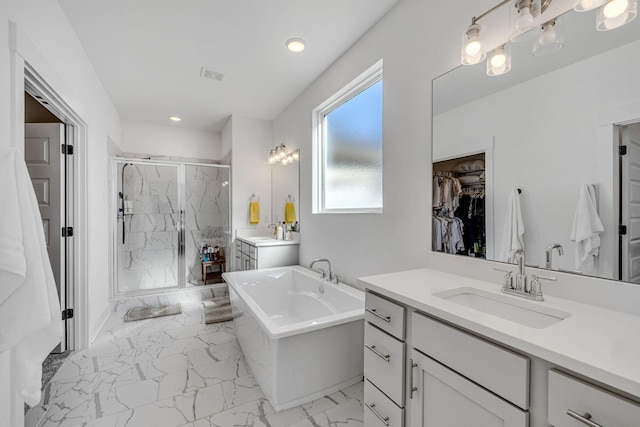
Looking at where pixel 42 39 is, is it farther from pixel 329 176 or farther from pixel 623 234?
pixel 623 234

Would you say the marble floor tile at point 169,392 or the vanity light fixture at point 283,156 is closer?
the marble floor tile at point 169,392

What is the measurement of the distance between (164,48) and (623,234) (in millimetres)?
3271

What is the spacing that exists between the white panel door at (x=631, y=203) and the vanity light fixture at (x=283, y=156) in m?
2.88

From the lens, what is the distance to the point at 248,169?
13.8 ft

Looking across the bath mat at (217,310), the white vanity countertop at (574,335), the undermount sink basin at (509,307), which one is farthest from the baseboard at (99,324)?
the undermount sink basin at (509,307)

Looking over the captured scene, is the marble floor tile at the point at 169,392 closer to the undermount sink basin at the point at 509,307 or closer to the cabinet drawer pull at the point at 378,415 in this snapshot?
the cabinet drawer pull at the point at 378,415

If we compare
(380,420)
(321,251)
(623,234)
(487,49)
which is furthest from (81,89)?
(623,234)

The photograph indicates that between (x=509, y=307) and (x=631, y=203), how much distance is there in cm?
55

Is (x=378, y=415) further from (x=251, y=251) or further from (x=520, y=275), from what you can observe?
(x=251, y=251)

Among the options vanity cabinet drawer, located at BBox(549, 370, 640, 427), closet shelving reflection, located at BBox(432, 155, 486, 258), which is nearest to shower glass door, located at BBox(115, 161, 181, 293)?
closet shelving reflection, located at BBox(432, 155, 486, 258)

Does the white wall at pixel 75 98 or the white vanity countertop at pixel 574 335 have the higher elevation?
the white wall at pixel 75 98

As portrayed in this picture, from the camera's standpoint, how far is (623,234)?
3.25ft

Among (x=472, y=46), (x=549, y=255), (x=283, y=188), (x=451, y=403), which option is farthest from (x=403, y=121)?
(x=283, y=188)

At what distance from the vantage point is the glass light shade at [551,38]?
44.6 inches
